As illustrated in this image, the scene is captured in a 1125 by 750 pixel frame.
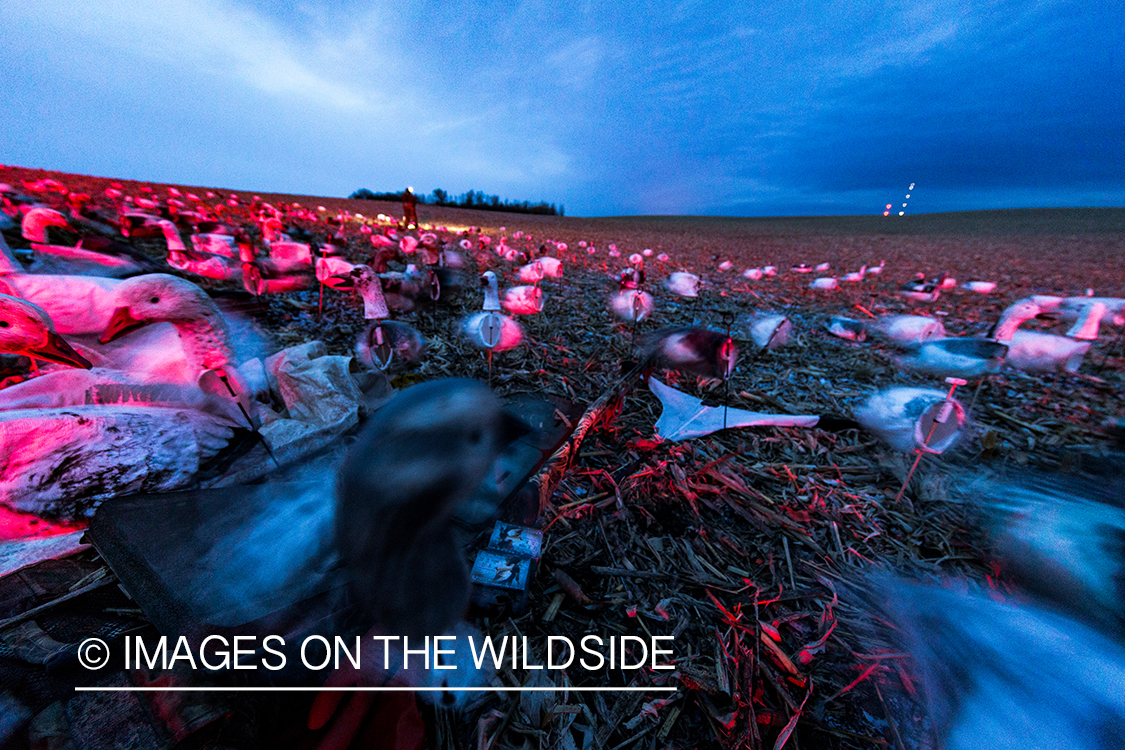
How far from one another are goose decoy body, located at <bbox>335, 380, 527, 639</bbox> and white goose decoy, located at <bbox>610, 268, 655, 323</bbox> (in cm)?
557

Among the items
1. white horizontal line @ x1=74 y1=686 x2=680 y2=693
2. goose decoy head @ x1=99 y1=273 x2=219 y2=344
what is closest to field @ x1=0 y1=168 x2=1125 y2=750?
white horizontal line @ x1=74 y1=686 x2=680 y2=693

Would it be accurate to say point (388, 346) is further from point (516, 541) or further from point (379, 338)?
point (516, 541)

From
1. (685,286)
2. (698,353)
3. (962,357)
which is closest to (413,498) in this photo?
(698,353)

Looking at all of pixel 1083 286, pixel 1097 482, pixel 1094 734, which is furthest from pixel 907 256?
pixel 1094 734

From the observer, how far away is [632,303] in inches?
284

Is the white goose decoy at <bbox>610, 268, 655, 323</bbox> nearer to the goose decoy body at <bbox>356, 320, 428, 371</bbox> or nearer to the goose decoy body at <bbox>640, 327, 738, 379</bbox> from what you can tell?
the goose decoy body at <bbox>640, 327, 738, 379</bbox>

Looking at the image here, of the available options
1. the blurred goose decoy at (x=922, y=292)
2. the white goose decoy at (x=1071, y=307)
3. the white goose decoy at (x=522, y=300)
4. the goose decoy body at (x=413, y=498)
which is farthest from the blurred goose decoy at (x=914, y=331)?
the goose decoy body at (x=413, y=498)

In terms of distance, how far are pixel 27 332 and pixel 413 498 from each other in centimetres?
302

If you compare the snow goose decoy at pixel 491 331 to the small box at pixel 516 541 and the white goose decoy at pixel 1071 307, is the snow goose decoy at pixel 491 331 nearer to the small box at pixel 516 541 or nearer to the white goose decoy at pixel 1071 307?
the small box at pixel 516 541

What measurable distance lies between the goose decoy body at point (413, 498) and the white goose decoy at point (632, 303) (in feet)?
18.3

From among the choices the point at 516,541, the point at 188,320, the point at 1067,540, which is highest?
the point at 188,320

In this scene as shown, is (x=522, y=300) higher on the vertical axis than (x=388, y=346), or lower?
higher

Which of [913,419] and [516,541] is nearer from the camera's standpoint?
[516,541]

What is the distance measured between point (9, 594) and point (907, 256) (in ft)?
104
